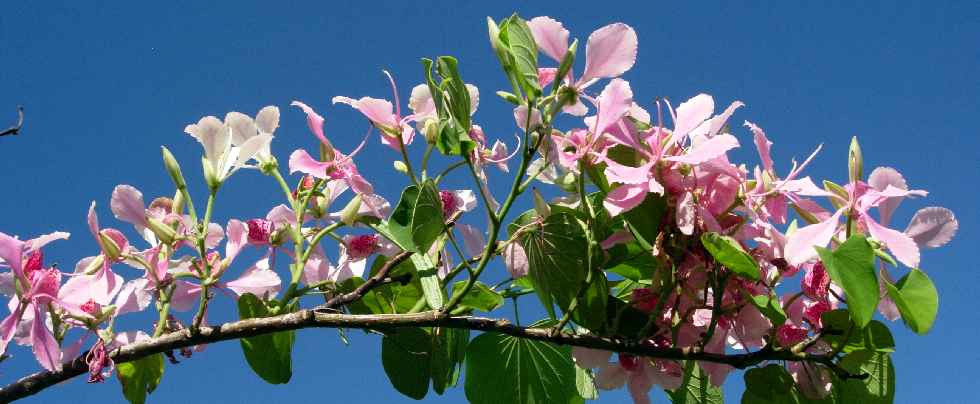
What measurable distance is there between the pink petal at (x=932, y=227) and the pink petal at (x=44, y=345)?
101 cm

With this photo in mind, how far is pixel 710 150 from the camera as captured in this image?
3.21 feet

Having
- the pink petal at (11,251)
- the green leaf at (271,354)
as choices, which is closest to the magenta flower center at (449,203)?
the green leaf at (271,354)

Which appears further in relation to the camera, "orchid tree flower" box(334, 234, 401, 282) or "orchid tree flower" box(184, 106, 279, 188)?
"orchid tree flower" box(334, 234, 401, 282)

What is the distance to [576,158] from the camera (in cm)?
101

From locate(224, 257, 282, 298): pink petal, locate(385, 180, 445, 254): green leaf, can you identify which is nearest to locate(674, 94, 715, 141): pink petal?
locate(385, 180, 445, 254): green leaf

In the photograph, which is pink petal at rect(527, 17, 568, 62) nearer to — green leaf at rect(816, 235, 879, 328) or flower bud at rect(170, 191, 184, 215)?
green leaf at rect(816, 235, 879, 328)

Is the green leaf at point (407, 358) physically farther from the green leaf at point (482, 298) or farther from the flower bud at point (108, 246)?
the flower bud at point (108, 246)

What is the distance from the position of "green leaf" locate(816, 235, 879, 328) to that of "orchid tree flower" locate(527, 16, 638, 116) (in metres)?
0.30

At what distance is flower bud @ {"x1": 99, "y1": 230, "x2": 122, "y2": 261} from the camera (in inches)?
43.3

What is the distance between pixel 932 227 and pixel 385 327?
64 cm

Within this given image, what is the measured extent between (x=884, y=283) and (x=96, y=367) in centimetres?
88

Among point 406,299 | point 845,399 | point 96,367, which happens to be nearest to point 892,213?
point 845,399

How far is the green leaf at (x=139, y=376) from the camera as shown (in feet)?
4.23

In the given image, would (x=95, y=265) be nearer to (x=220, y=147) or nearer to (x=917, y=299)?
(x=220, y=147)
